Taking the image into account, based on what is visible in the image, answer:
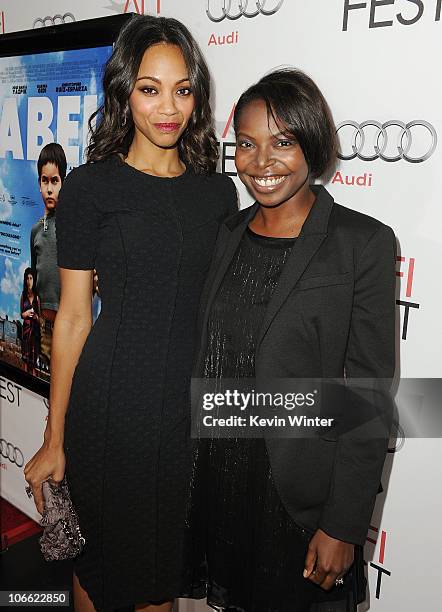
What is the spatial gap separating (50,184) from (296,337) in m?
1.53

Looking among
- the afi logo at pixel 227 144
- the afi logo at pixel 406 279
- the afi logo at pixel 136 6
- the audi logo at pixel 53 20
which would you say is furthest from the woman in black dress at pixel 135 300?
the audi logo at pixel 53 20

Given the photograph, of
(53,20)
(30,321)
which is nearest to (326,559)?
(30,321)

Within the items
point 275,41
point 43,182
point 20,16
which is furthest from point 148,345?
point 20,16

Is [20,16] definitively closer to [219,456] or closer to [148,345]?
[148,345]

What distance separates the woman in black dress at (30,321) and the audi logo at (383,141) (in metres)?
1.53

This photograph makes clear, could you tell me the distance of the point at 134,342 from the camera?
5.07 ft

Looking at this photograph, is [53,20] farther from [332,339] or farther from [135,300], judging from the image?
[332,339]

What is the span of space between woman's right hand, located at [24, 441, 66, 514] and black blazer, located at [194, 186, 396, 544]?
0.65 metres

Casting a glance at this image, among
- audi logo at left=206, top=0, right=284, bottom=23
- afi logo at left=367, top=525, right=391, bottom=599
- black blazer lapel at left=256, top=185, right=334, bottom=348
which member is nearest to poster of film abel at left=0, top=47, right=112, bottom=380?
audi logo at left=206, top=0, right=284, bottom=23

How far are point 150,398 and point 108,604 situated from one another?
63cm

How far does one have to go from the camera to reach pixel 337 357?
132 centimetres

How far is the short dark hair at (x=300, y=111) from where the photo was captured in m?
1.28

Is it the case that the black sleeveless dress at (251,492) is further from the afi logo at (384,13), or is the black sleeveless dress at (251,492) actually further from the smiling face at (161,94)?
the afi logo at (384,13)

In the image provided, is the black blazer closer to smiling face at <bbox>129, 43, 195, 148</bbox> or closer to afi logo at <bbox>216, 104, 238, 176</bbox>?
smiling face at <bbox>129, 43, 195, 148</bbox>
